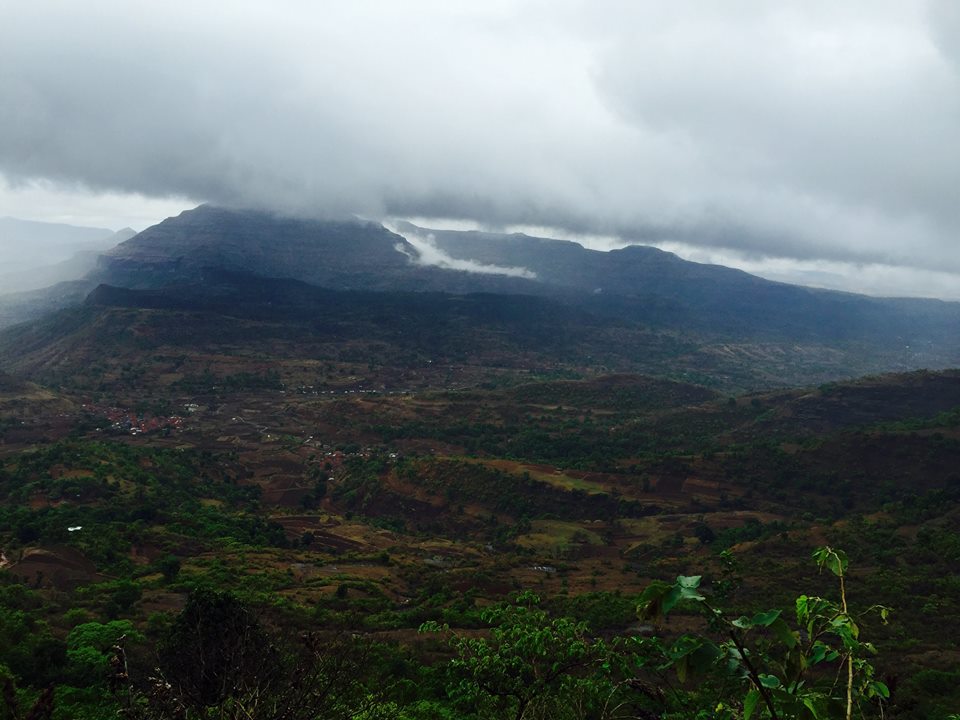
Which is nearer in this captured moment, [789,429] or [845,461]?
[845,461]

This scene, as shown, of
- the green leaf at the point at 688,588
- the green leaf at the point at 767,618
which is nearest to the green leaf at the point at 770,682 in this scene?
the green leaf at the point at 767,618

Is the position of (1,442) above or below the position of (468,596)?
below

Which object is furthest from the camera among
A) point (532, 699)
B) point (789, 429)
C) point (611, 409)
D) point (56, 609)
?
point (611, 409)

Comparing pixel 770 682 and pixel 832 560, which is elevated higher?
pixel 832 560

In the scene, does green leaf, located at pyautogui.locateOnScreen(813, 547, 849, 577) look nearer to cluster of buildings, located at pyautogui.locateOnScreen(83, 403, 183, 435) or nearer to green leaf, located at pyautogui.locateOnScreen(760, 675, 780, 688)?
green leaf, located at pyautogui.locateOnScreen(760, 675, 780, 688)

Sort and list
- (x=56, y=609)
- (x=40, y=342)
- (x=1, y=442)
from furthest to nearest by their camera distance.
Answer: (x=40, y=342) < (x=1, y=442) < (x=56, y=609)

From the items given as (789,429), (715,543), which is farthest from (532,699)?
(789,429)

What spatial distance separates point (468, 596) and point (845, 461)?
2274 inches

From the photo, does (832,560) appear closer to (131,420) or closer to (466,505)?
(466,505)

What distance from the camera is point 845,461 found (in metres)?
74.5

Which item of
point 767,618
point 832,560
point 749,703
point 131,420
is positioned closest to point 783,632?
point 767,618

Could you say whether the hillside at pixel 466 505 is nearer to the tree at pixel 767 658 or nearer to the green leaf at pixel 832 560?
the tree at pixel 767 658

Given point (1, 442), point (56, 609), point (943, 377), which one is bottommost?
point (1, 442)

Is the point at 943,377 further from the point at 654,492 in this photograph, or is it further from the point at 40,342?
the point at 40,342
